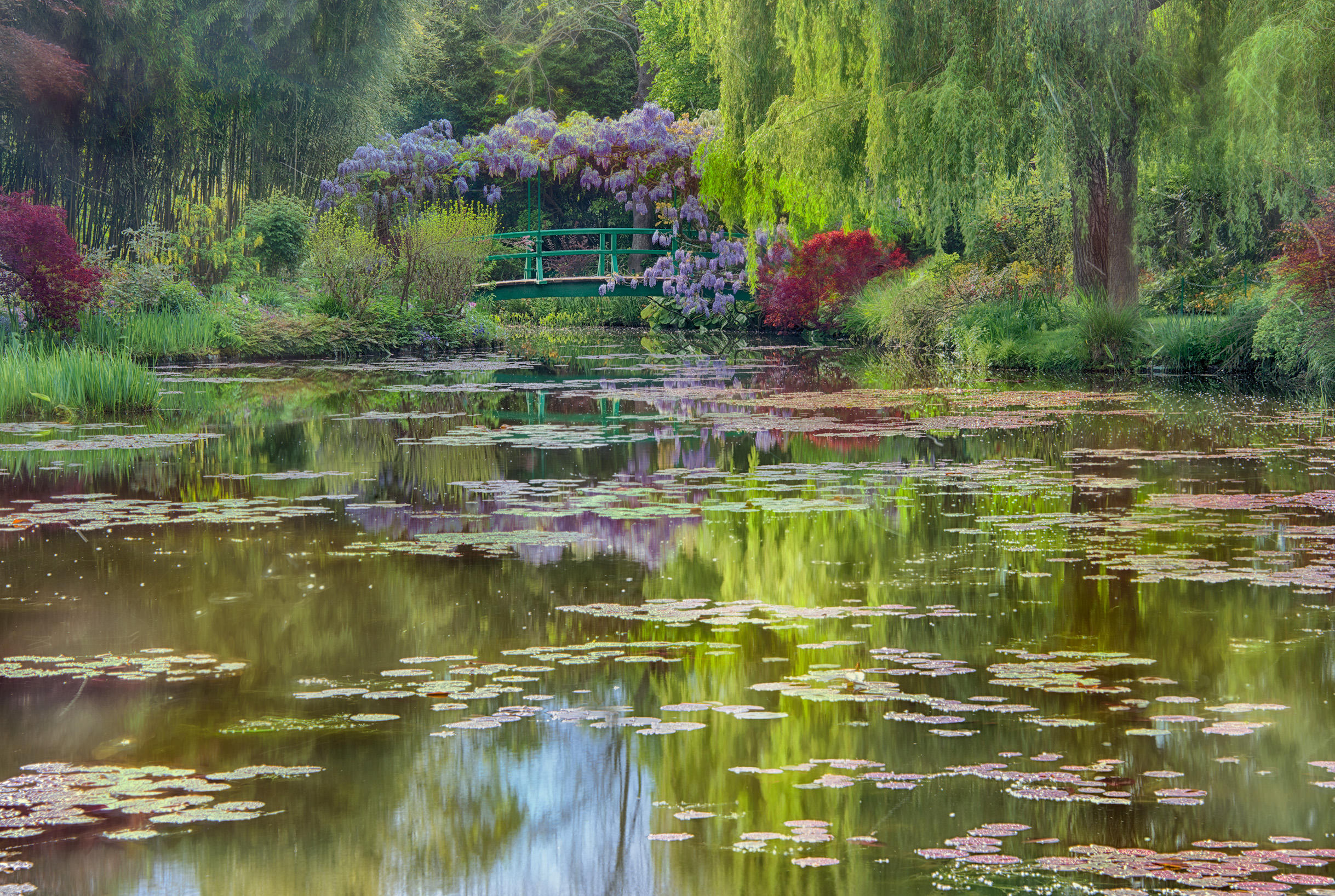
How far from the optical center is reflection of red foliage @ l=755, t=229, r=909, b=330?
72.9ft

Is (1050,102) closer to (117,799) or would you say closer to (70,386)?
(70,386)

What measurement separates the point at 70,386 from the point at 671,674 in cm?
825

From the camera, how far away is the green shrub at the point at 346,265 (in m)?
17.8

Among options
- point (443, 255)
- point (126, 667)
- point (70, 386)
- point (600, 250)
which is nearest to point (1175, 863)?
point (126, 667)

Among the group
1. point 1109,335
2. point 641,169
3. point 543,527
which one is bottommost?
point 543,527

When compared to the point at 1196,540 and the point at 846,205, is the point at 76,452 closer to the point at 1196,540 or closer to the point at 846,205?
the point at 1196,540

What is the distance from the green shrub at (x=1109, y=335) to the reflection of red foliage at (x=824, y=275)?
7.56 m

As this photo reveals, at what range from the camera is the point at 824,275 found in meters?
23.0

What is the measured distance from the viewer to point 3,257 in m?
12.8

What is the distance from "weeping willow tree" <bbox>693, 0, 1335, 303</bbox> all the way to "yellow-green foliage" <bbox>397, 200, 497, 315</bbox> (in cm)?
573

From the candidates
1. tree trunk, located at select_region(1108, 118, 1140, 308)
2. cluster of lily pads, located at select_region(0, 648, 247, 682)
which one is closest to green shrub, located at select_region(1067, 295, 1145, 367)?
tree trunk, located at select_region(1108, 118, 1140, 308)

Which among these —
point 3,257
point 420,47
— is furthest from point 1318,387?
point 420,47

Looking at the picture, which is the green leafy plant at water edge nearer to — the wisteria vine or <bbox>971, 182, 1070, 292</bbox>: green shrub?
<bbox>971, 182, 1070, 292</bbox>: green shrub

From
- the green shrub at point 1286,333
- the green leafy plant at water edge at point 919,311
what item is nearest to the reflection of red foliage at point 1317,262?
the green shrub at point 1286,333
